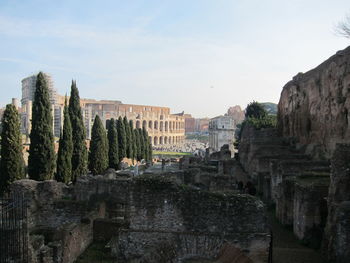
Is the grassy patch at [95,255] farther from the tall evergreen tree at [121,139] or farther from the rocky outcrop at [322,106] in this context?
the tall evergreen tree at [121,139]

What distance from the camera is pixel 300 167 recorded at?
15.2 m

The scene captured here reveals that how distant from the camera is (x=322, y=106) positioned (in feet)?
73.4

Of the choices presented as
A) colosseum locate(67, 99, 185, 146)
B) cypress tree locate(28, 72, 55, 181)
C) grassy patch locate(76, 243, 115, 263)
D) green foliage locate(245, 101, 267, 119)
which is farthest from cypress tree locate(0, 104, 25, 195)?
colosseum locate(67, 99, 185, 146)

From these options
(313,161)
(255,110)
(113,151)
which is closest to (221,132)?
(255,110)

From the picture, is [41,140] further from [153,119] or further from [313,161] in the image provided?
[153,119]

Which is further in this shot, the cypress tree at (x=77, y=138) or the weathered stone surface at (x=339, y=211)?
the cypress tree at (x=77, y=138)

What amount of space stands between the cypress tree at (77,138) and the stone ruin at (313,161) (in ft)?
37.2

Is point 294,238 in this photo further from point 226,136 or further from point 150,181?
point 226,136

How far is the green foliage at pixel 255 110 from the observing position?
53.6m

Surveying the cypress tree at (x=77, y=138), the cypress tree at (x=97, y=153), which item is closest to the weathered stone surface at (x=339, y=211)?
the cypress tree at (x=77, y=138)

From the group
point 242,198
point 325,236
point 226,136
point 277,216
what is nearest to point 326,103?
point 277,216

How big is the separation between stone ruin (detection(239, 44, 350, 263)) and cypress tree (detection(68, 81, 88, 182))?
11.4 m

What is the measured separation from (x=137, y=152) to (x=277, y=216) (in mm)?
34103

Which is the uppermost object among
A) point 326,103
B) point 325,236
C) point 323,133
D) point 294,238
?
point 326,103
